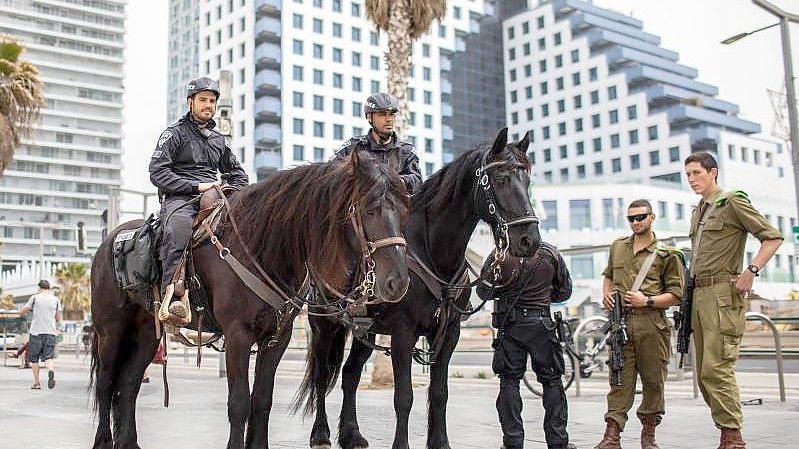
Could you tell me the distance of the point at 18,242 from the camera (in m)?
115

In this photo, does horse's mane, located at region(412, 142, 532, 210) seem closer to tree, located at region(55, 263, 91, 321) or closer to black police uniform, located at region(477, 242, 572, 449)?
black police uniform, located at region(477, 242, 572, 449)

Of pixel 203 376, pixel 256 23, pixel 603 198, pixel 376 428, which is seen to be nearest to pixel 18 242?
pixel 256 23

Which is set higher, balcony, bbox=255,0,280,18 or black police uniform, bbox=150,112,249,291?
balcony, bbox=255,0,280,18

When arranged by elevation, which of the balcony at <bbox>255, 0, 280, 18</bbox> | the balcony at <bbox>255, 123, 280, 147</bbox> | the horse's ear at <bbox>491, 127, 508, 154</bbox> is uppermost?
the balcony at <bbox>255, 0, 280, 18</bbox>

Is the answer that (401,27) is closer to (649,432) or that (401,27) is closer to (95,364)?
(95,364)

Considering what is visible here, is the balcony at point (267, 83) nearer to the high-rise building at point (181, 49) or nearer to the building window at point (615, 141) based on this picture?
the high-rise building at point (181, 49)

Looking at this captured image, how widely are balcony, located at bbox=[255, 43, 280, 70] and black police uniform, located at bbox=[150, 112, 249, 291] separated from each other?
7891cm

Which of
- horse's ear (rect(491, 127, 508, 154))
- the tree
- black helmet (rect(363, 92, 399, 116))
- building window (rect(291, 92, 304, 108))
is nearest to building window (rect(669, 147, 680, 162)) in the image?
building window (rect(291, 92, 304, 108))

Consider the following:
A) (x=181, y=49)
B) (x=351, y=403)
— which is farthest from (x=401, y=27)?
(x=181, y=49)

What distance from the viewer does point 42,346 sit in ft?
53.3

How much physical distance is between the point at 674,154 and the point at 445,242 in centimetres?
8440

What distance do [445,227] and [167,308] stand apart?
2.28 m

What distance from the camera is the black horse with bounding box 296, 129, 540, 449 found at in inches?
241

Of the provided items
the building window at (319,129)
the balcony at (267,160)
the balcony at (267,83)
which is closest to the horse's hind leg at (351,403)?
the balcony at (267,160)
